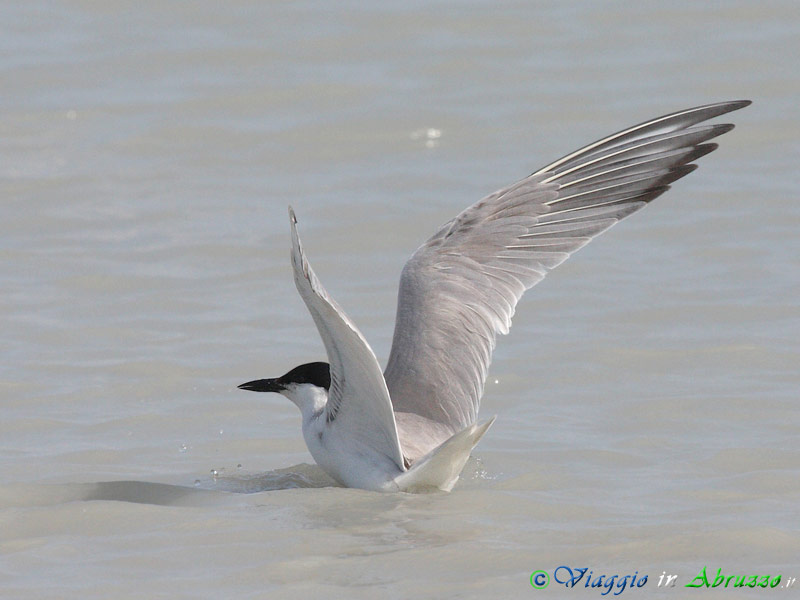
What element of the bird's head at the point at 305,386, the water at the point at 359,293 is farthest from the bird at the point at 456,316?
the water at the point at 359,293

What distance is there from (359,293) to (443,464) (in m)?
3.60

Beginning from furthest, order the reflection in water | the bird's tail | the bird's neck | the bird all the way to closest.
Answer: the bird's neck → the reflection in water → the bird → the bird's tail

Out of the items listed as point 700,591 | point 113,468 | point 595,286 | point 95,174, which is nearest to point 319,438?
point 113,468

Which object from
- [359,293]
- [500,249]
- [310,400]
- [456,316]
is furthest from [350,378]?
[359,293]

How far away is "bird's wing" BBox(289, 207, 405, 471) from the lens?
5.37m

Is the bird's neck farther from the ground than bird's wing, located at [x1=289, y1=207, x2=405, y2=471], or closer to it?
closer to it

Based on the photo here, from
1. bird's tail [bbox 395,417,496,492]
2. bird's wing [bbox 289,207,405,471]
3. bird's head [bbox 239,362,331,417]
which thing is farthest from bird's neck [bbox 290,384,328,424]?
bird's tail [bbox 395,417,496,492]

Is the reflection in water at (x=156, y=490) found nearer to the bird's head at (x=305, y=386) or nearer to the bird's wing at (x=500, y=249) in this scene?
the bird's head at (x=305, y=386)

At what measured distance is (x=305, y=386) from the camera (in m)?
7.00

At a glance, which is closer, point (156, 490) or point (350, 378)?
point (350, 378)

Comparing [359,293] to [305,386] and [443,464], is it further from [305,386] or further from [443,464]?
[443,464]

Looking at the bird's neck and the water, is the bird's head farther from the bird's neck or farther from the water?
the water

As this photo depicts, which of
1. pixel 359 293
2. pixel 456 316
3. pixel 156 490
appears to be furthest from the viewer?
pixel 359 293

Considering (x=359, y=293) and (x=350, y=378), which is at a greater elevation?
(x=350, y=378)
